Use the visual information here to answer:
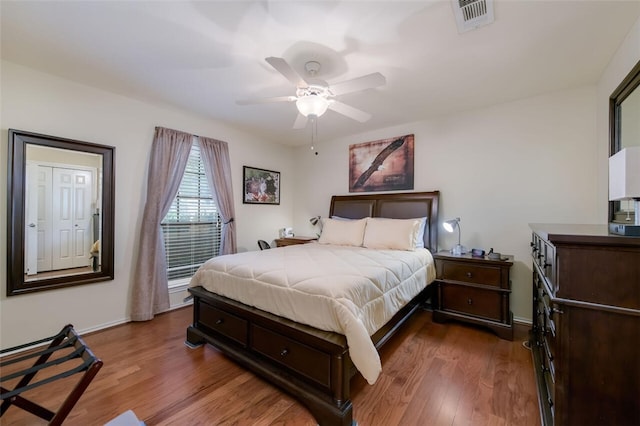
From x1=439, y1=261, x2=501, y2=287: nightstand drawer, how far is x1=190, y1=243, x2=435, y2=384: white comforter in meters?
0.35

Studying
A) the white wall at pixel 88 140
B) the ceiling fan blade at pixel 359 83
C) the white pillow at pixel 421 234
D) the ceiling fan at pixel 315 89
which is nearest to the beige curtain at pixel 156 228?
the white wall at pixel 88 140

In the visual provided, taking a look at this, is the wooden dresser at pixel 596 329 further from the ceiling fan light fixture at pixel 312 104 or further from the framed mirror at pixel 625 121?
the ceiling fan light fixture at pixel 312 104

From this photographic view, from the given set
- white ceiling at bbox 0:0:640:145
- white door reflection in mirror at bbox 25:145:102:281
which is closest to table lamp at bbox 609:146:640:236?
white ceiling at bbox 0:0:640:145

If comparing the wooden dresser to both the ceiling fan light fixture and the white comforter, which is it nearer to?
the white comforter

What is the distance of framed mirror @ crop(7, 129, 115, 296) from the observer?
229 centimetres

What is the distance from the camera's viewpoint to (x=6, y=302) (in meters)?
2.27

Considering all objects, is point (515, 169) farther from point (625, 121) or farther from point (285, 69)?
point (285, 69)

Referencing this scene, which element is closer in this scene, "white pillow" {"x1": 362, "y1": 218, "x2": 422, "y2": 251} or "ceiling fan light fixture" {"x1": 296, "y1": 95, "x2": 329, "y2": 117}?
"ceiling fan light fixture" {"x1": 296, "y1": 95, "x2": 329, "y2": 117}

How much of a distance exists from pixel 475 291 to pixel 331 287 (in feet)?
6.34

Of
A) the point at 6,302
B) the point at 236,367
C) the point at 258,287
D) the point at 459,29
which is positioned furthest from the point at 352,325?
the point at 6,302

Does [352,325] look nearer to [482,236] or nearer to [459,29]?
[459,29]

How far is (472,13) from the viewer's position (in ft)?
5.38

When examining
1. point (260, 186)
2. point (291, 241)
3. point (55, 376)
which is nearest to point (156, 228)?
point (260, 186)

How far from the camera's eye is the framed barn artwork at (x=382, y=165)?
3.70 metres
